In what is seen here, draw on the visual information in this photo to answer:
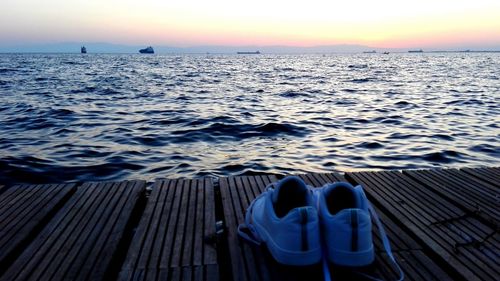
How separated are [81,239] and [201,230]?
1.23 metres

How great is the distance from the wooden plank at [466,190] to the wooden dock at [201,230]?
15mm

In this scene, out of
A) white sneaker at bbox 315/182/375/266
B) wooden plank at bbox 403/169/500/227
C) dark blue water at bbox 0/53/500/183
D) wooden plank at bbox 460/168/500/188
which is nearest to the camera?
white sneaker at bbox 315/182/375/266

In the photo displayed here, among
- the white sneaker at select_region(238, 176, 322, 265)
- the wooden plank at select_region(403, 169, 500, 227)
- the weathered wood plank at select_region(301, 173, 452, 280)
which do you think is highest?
the white sneaker at select_region(238, 176, 322, 265)

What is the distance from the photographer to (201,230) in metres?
4.35

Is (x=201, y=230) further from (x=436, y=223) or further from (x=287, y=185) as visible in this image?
(x=436, y=223)

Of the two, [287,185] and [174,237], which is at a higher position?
[287,185]

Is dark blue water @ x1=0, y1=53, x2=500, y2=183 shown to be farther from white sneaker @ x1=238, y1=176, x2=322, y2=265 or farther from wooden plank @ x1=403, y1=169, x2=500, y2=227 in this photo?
white sneaker @ x1=238, y1=176, x2=322, y2=265

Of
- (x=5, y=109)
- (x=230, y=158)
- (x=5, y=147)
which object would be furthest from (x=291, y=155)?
(x=5, y=109)

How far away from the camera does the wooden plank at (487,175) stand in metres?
6.11

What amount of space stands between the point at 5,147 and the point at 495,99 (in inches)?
961

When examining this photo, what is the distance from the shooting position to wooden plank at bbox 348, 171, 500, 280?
3672 millimetres

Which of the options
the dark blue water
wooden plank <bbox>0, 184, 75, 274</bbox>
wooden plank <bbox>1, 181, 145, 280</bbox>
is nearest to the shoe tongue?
wooden plank <bbox>1, 181, 145, 280</bbox>

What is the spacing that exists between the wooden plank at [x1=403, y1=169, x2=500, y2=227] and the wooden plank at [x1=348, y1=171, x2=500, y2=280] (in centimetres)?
14

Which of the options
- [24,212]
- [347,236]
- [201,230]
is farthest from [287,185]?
[24,212]
